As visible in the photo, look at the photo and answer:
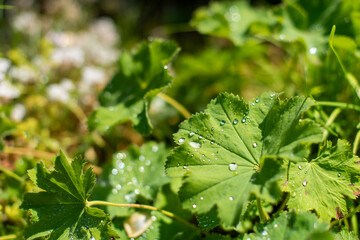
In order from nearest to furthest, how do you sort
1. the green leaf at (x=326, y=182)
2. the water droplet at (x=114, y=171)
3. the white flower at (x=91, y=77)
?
the green leaf at (x=326, y=182) → the water droplet at (x=114, y=171) → the white flower at (x=91, y=77)

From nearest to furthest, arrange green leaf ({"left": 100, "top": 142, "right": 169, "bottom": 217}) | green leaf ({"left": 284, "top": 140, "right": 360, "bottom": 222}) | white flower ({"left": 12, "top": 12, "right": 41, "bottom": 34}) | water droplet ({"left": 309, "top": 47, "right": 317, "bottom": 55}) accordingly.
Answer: green leaf ({"left": 284, "top": 140, "right": 360, "bottom": 222})
green leaf ({"left": 100, "top": 142, "right": 169, "bottom": 217})
water droplet ({"left": 309, "top": 47, "right": 317, "bottom": 55})
white flower ({"left": 12, "top": 12, "right": 41, "bottom": 34})

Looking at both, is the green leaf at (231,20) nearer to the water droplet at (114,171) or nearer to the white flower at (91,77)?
the white flower at (91,77)

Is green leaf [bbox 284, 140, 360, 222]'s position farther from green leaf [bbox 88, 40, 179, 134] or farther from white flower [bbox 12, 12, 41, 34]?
white flower [bbox 12, 12, 41, 34]

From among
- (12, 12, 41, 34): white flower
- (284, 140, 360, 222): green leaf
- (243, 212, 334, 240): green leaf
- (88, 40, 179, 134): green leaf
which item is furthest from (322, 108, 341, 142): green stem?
(12, 12, 41, 34): white flower

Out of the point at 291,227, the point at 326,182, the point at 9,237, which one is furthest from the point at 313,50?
the point at 9,237

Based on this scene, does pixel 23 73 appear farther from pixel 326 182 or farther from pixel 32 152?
pixel 326 182

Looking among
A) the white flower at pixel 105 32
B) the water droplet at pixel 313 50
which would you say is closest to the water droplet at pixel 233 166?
the water droplet at pixel 313 50
